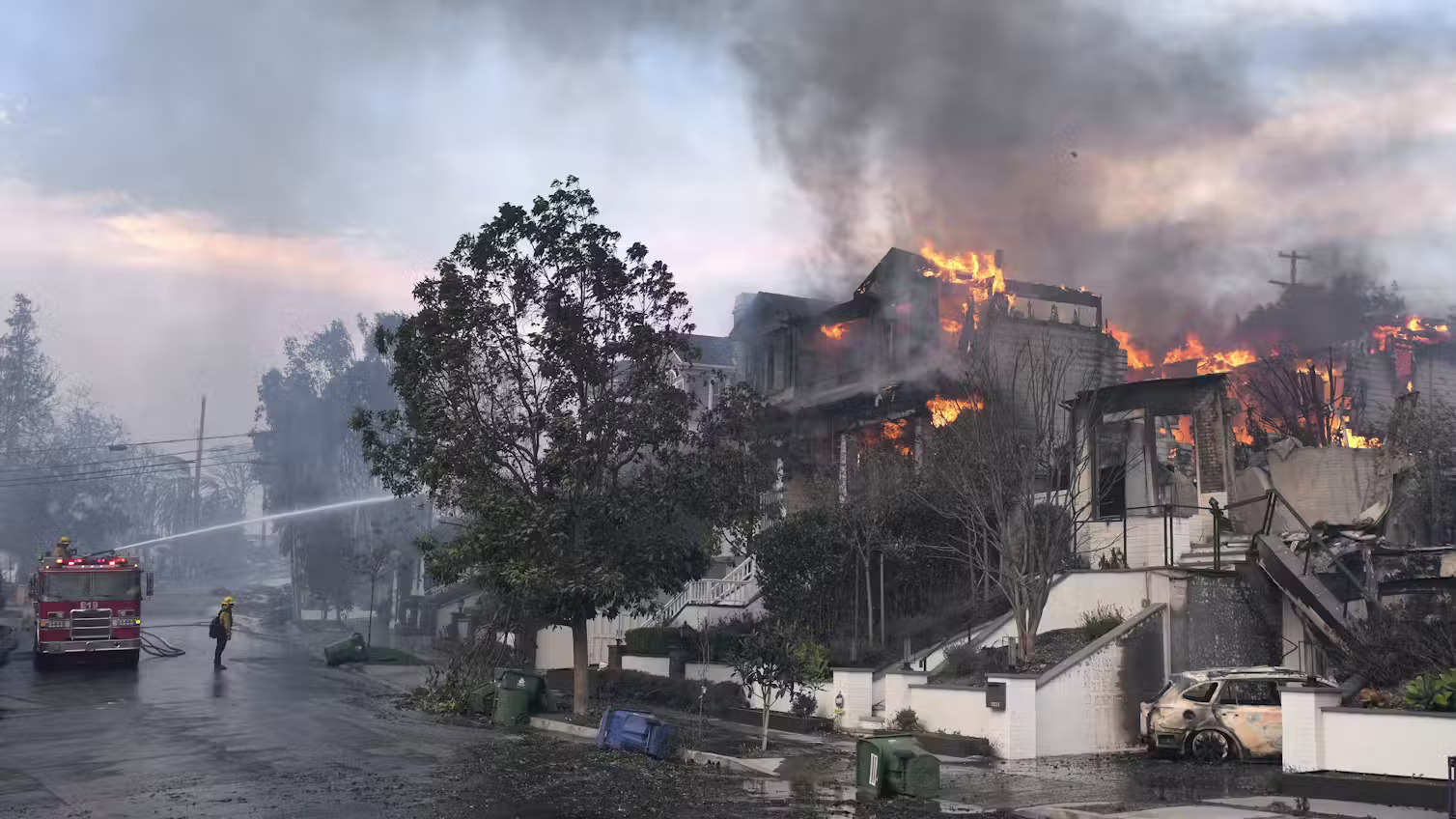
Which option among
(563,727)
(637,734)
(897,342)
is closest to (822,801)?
(637,734)

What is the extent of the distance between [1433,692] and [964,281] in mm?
28928

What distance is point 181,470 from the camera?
137 m

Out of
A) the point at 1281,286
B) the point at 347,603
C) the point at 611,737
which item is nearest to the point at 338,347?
the point at 347,603

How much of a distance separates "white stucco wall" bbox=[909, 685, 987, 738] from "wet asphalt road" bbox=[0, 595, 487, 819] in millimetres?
7816

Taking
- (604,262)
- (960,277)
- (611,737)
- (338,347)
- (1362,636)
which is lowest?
(611,737)

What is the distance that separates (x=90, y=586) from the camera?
33.8 metres

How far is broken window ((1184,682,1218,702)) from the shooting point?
18547mm

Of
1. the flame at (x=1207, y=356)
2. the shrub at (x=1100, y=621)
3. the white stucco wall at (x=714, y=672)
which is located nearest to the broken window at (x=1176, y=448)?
the shrub at (x=1100, y=621)

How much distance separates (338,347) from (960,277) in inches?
2422

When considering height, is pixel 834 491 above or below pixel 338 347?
below

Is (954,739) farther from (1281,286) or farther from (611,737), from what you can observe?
(1281,286)

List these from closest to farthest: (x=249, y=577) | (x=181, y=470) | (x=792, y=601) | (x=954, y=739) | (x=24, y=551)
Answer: (x=954, y=739)
(x=792, y=601)
(x=24, y=551)
(x=249, y=577)
(x=181, y=470)

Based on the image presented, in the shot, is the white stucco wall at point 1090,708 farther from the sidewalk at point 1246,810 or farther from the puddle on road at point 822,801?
the sidewalk at point 1246,810

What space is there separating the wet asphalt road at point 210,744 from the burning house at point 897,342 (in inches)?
605
